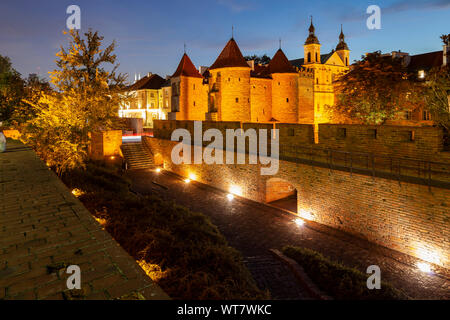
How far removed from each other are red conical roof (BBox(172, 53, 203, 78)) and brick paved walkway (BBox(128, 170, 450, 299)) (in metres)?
25.4

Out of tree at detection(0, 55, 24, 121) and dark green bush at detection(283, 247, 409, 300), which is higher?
tree at detection(0, 55, 24, 121)

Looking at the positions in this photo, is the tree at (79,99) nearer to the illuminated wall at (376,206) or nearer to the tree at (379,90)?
the illuminated wall at (376,206)

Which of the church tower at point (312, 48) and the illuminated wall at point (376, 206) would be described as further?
the church tower at point (312, 48)

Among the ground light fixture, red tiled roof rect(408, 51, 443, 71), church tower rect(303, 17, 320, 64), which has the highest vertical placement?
church tower rect(303, 17, 320, 64)

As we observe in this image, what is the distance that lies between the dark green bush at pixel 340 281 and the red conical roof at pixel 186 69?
113ft

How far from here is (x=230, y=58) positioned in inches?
1308

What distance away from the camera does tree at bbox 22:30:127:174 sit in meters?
14.5

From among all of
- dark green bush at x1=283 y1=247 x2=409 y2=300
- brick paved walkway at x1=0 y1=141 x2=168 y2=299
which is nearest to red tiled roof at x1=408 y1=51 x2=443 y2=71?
dark green bush at x1=283 y1=247 x2=409 y2=300

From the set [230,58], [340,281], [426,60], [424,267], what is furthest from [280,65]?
[340,281]

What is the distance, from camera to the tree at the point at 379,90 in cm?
1838

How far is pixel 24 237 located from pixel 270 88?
116 ft

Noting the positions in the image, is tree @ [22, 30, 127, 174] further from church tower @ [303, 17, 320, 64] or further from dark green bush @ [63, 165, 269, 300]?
church tower @ [303, 17, 320, 64]

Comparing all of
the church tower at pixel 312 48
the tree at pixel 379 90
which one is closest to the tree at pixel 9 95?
the tree at pixel 379 90

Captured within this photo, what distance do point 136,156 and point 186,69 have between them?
18.8 meters
